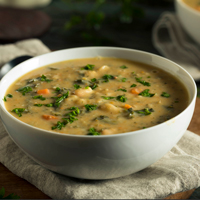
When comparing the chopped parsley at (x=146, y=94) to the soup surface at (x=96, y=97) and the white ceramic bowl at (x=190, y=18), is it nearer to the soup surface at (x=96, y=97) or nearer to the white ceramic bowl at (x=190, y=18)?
the soup surface at (x=96, y=97)

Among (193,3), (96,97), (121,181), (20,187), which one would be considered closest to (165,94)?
(96,97)

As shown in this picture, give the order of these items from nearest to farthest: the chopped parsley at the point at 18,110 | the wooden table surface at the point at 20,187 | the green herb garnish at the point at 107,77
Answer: the wooden table surface at the point at 20,187 < the chopped parsley at the point at 18,110 < the green herb garnish at the point at 107,77

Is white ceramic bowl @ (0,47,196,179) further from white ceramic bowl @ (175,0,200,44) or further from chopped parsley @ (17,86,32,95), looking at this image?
white ceramic bowl @ (175,0,200,44)

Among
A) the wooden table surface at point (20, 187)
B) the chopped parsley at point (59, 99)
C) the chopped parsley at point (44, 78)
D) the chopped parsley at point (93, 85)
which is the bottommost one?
the wooden table surface at point (20, 187)

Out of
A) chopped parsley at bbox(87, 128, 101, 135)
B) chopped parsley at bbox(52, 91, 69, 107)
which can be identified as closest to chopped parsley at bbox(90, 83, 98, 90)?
chopped parsley at bbox(52, 91, 69, 107)

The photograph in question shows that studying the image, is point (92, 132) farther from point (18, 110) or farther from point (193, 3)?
point (193, 3)

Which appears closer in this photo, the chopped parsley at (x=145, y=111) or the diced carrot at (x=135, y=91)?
the chopped parsley at (x=145, y=111)

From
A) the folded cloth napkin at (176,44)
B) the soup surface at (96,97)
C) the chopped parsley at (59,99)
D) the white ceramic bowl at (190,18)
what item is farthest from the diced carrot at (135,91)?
the white ceramic bowl at (190,18)
